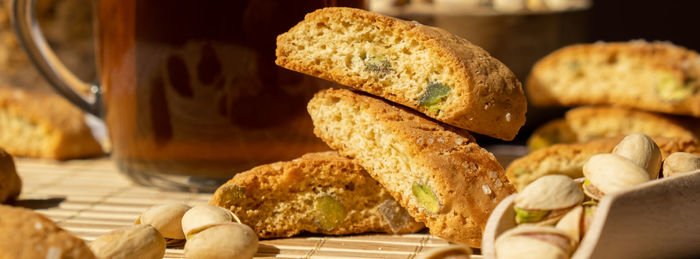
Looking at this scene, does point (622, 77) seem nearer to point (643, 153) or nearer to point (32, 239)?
point (643, 153)

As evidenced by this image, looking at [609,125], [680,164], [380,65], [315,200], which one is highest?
[380,65]

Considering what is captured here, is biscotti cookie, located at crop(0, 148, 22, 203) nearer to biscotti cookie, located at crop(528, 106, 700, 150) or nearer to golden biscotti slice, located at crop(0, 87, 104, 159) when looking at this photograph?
golden biscotti slice, located at crop(0, 87, 104, 159)

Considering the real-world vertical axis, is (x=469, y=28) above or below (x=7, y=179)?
above

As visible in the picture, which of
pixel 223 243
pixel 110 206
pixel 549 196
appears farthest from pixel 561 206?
pixel 110 206

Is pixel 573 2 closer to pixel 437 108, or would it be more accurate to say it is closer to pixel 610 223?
pixel 437 108

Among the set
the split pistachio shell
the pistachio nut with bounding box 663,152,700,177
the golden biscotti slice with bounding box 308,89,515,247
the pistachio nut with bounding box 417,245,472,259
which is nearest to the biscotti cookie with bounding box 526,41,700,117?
the pistachio nut with bounding box 663,152,700,177

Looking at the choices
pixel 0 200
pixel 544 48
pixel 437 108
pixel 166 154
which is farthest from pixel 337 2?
pixel 544 48

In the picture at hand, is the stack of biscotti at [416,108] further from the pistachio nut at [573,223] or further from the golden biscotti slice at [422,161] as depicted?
the pistachio nut at [573,223]
